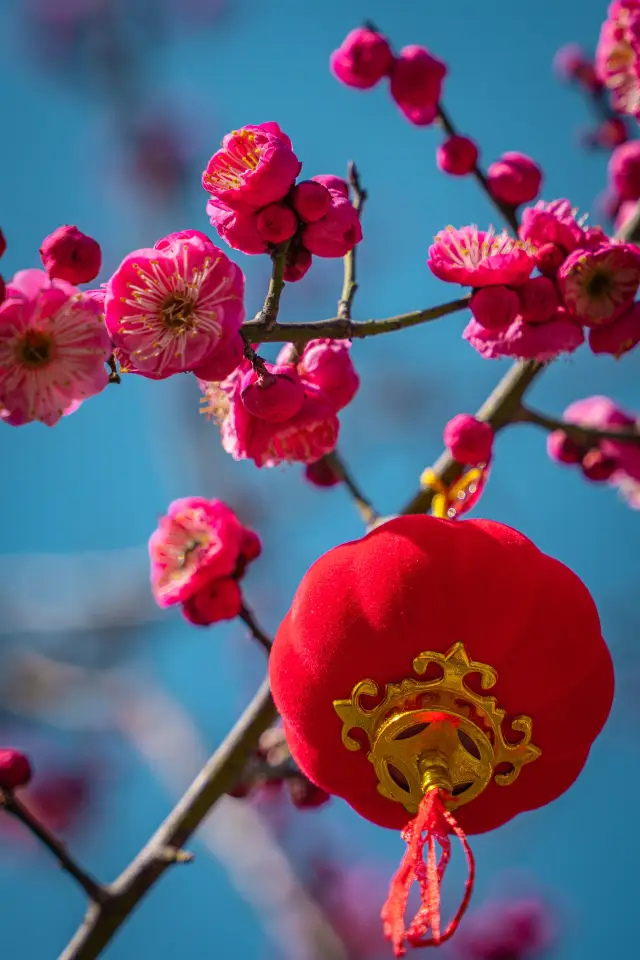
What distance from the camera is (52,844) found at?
5.73 ft

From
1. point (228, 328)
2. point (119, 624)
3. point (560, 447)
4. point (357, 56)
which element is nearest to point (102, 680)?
point (119, 624)

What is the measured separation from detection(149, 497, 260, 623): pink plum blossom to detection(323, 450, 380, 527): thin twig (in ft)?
0.81

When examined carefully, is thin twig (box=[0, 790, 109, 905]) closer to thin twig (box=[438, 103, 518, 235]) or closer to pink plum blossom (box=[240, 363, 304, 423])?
pink plum blossom (box=[240, 363, 304, 423])

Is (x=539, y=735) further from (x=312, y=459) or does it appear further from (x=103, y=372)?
(x=103, y=372)

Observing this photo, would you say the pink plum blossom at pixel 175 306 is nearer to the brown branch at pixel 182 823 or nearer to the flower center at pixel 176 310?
the flower center at pixel 176 310

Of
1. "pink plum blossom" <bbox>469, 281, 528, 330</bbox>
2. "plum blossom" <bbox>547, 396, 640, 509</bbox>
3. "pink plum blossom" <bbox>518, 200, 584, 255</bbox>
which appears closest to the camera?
"pink plum blossom" <bbox>469, 281, 528, 330</bbox>

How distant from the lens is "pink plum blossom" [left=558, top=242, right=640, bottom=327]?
62.1 inches

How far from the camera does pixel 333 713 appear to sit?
1.42 m

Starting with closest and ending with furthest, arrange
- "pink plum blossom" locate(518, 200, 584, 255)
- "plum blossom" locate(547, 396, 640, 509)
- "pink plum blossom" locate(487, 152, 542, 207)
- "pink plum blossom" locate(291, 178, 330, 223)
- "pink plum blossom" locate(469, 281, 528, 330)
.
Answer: "pink plum blossom" locate(291, 178, 330, 223)
"pink plum blossom" locate(469, 281, 528, 330)
"pink plum blossom" locate(518, 200, 584, 255)
"pink plum blossom" locate(487, 152, 542, 207)
"plum blossom" locate(547, 396, 640, 509)

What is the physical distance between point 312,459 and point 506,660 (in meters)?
0.52

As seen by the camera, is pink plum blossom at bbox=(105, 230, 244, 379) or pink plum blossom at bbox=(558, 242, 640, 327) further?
pink plum blossom at bbox=(558, 242, 640, 327)

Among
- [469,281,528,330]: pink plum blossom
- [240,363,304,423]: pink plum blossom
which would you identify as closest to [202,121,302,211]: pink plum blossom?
[240,363,304,423]: pink plum blossom

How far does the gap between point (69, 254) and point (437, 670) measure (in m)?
0.76

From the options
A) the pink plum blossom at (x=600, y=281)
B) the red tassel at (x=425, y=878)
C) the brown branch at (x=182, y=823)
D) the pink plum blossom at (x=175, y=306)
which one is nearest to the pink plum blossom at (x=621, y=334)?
the pink plum blossom at (x=600, y=281)
